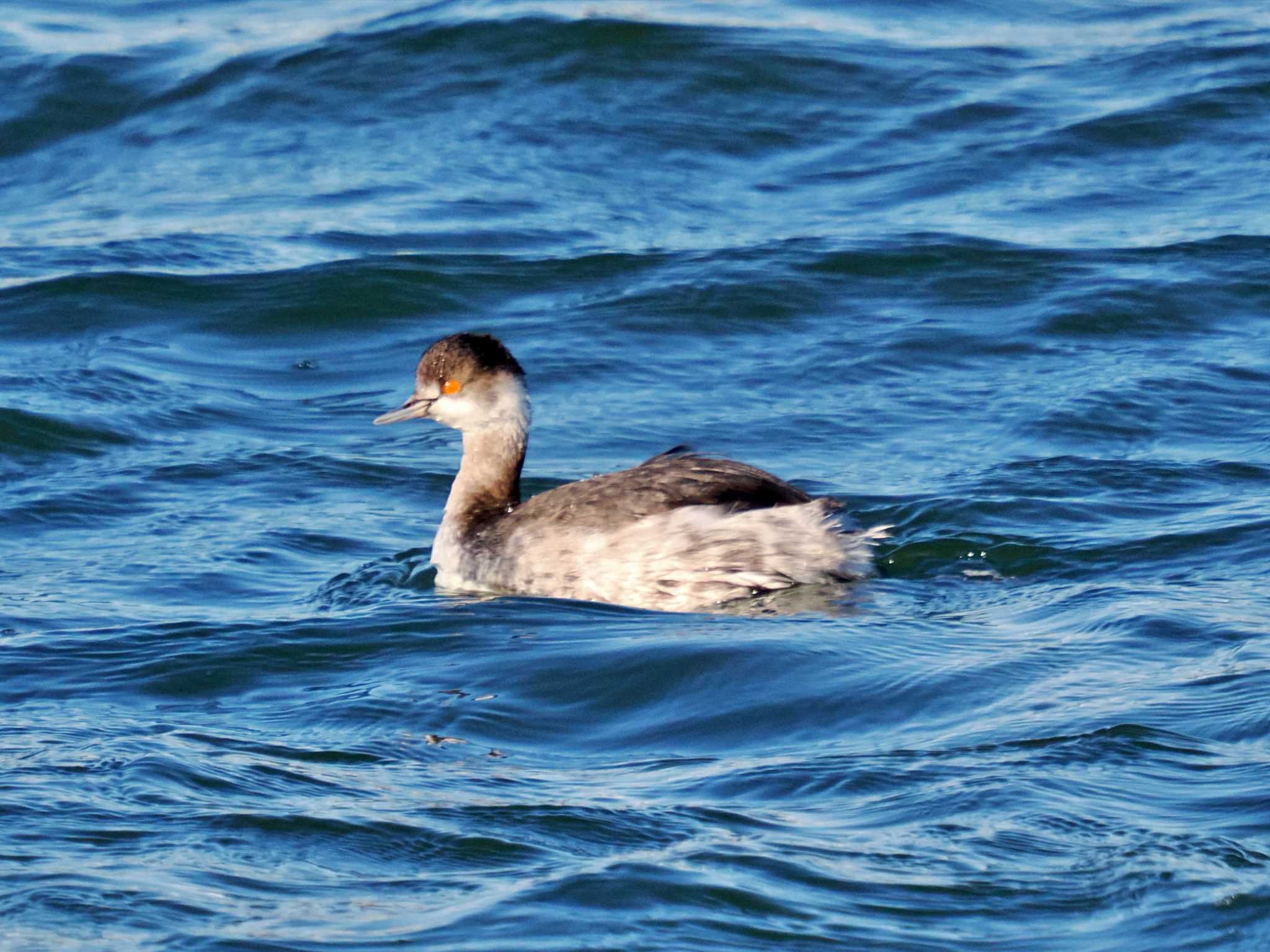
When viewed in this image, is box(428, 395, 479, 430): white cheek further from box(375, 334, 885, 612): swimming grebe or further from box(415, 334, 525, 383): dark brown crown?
box(375, 334, 885, 612): swimming grebe

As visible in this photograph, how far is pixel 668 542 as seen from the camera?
7238 mm

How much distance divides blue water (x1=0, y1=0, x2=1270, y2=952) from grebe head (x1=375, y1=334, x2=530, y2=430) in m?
0.56

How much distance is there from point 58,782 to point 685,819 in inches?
63.5

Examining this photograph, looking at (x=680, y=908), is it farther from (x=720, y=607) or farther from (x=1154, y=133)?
(x=1154, y=133)

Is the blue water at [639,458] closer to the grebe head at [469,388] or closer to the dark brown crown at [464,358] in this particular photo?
the grebe head at [469,388]

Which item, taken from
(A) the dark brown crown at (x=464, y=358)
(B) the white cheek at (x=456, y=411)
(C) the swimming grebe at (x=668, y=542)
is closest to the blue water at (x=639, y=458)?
(C) the swimming grebe at (x=668, y=542)

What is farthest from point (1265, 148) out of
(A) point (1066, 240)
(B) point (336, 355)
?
(B) point (336, 355)

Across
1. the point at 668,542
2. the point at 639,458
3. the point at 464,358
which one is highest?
the point at 464,358

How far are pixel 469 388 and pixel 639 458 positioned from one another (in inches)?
53.4

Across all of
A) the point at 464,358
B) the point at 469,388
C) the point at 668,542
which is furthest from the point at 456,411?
the point at 668,542

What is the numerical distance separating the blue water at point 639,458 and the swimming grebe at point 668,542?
0.17m

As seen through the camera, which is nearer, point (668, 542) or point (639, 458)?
point (668, 542)

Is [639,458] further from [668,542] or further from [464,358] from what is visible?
[668,542]

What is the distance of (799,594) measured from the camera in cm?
727
